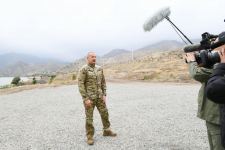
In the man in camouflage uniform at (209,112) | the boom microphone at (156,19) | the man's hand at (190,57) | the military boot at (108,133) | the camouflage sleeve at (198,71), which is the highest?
the boom microphone at (156,19)

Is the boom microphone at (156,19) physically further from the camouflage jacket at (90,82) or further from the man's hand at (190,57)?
the camouflage jacket at (90,82)

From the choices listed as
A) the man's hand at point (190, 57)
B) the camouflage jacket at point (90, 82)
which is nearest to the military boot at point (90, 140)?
the camouflage jacket at point (90, 82)

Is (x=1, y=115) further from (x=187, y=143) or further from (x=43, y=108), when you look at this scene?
(x=187, y=143)

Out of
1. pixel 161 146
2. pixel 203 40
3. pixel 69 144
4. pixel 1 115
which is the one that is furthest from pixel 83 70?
pixel 1 115

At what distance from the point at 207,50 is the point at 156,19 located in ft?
3.57

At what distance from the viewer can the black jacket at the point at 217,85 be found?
3.57 meters

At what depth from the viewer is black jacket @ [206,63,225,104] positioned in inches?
141

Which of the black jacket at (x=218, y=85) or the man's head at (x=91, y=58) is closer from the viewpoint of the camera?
the black jacket at (x=218, y=85)

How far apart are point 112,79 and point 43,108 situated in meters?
18.5

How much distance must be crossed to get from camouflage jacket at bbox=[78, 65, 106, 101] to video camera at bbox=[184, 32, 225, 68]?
500cm

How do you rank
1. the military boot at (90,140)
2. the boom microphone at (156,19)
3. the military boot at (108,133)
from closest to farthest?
the boom microphone at (156,19)
the military boot at (90,140)
the military boot at (108,133)

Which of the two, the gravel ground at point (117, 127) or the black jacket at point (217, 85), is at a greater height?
the black jacket at point (217, 85)

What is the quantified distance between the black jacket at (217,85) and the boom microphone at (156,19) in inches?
41.9

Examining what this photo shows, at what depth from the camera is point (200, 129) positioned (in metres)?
10.2
